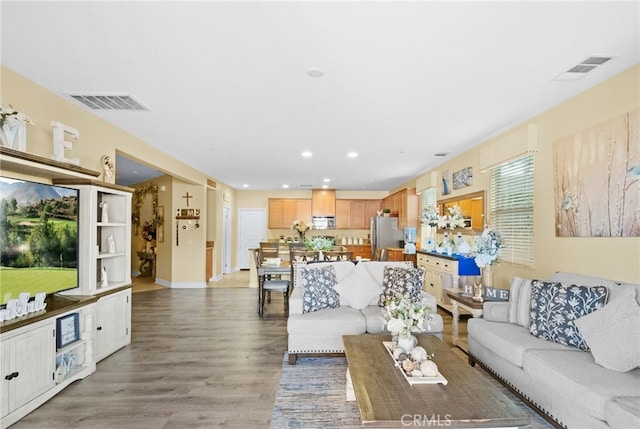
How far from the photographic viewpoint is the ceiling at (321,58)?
198 cm

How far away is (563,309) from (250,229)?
369 inches

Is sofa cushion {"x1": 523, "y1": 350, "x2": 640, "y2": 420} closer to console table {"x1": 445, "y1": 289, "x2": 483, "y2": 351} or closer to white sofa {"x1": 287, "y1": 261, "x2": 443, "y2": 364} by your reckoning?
console table {"x1": 445, "y1": 289, "x2": 483, "y2": 351}

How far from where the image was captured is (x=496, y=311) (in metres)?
3.21

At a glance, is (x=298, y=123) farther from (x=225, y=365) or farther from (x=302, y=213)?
(x=302, y=213)

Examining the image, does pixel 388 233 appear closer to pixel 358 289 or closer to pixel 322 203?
pixel 322 203

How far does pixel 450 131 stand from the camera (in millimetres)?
4352

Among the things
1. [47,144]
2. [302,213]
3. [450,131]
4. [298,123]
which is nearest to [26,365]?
[47,144]

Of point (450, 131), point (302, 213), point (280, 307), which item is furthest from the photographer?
point (302, 213)

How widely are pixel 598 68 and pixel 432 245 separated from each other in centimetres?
420

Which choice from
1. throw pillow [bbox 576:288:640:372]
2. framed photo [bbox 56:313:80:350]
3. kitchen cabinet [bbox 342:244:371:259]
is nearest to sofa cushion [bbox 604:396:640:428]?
throw pillow [bbox 576:288:640:372]

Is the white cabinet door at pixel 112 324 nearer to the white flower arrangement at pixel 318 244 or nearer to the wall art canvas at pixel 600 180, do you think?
the white flower arrangement at pixel 318 244

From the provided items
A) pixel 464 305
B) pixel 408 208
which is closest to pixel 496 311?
pixel 464 305

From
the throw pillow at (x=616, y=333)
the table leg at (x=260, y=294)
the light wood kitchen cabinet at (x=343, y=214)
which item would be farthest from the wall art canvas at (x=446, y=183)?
the light wood kitchen cabinet at (x=343, y=214)

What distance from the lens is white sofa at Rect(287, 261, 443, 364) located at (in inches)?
136
